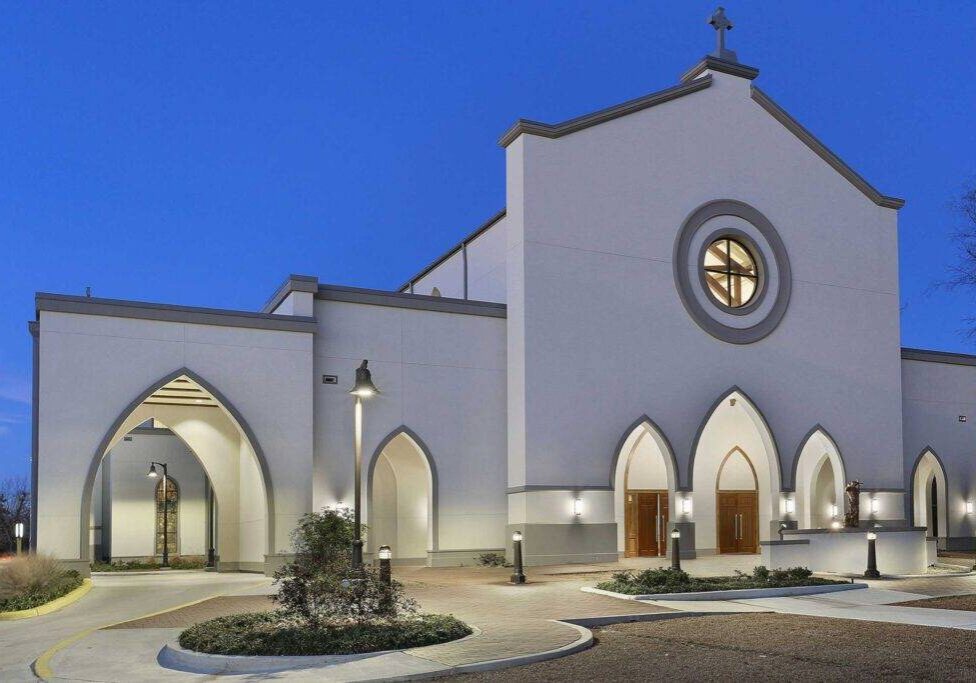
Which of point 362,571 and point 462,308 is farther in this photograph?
point 462,308

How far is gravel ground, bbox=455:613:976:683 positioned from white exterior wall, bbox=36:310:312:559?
1144 centimetres

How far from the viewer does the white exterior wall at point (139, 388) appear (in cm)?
2116

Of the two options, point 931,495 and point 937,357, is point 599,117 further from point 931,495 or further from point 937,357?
point 931,495

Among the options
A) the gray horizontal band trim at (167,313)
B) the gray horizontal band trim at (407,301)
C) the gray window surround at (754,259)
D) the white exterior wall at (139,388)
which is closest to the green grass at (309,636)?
the white exterior wall at (139,388)

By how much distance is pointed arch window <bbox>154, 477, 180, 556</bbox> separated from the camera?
3494 cm

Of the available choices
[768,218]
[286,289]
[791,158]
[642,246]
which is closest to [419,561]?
[286,289]

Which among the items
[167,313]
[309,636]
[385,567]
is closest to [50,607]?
[385,567]

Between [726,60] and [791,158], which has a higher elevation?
[726,60]

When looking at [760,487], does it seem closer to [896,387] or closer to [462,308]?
[896,387]

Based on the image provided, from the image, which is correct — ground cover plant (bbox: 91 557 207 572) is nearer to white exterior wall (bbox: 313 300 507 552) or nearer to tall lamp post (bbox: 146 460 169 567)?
tall lamp post (bbox: 146 460 169 567)

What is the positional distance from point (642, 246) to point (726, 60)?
270 inches

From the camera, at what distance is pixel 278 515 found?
76.5 ft

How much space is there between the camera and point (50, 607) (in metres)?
17.3

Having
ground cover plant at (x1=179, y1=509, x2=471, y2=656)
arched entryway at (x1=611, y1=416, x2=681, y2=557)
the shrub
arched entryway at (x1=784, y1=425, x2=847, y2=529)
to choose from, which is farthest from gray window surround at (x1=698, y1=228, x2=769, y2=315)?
ground cover plant at (x1=179, y1=509, x2=471, y2=656)
